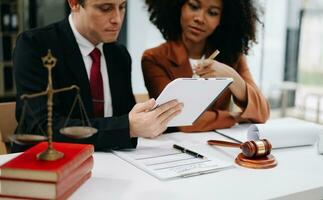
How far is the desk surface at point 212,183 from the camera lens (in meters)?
1.03

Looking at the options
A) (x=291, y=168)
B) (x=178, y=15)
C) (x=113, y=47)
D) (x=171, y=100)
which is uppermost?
(x=178, y=15)

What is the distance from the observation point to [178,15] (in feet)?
7.07

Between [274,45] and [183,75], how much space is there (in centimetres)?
320

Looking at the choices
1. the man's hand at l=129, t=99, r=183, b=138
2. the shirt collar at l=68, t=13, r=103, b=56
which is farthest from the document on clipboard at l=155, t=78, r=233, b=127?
the shirt collar at l=68, t=13, r=103, b=56

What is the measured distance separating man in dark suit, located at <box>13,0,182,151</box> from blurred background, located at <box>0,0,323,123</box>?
2.22 m

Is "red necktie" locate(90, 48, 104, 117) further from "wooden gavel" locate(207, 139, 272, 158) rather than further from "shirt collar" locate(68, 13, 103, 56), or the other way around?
"wooden gavel" locate(207, 139, 272, 158)

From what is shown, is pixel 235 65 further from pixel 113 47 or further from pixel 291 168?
pixel 291 168

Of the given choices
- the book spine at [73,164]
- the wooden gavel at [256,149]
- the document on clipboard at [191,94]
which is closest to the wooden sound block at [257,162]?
the wooden gavel at [256,149]

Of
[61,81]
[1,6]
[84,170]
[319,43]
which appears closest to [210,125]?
[61,81]

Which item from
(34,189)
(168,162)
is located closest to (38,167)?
(34,189)

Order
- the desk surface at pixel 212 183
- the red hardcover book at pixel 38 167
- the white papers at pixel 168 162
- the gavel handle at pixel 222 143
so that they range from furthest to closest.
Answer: the gavel handle at pixel 222 143 → the white papers at pixel 168 162 → the desk surface at pixel 212 183 → the red hardcover book at pixel 38 167

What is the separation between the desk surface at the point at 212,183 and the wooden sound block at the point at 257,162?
0.7 inches

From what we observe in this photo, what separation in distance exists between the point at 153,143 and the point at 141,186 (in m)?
0.42

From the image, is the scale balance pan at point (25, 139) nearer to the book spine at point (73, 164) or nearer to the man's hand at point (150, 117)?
the book spine at point (73, 164)
